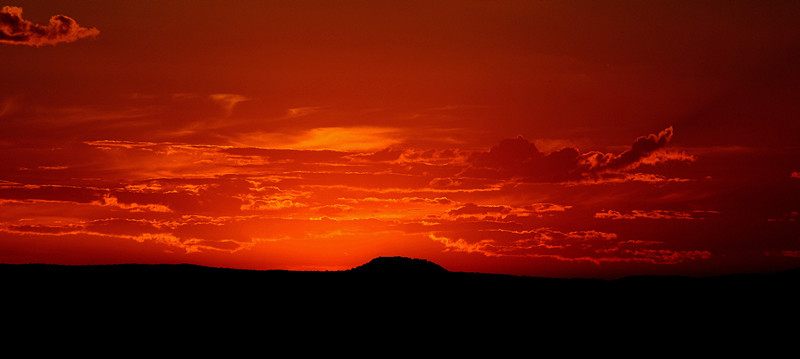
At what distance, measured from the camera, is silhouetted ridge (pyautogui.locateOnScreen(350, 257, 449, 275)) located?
303ft

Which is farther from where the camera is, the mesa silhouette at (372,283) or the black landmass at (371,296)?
the mesa silhouette at (372,283)

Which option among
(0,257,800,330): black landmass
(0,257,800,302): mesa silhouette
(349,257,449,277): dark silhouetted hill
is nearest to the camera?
(0,257,800,330): black landmass

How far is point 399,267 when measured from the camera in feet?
310

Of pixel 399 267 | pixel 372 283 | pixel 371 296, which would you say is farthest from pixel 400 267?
pixel 371 296

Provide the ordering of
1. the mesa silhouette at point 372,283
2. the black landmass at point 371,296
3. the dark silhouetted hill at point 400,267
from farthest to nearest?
1. the dark silhouetted hill at point 400,267
2. the mesa silhouette at point 372,283
3. the black landmass at point 371,296

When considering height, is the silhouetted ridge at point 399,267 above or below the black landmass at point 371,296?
above

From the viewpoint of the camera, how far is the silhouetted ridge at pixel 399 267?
92250 millimetres

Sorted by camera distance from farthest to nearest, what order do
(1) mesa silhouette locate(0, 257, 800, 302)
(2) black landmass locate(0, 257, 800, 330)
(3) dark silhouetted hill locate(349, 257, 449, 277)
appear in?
(3) dark silhouetted hill locate(349, 257, 449, 277), (1) mesa silhouette locate(0, 257, 800, 302), (2) black landmass locate(0, 257, 800, 330)

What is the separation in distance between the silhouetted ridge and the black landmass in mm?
348

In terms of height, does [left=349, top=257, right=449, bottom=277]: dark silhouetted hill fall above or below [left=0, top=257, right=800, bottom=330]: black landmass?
above

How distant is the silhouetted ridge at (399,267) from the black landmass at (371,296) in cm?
35

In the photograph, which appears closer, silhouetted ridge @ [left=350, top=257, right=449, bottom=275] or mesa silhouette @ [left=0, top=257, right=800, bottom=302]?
mesa silhouette @ [left=0, top=257, right=800, bottom=302]

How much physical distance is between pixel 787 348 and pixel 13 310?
190 ft

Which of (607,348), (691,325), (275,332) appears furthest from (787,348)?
(275,332)
